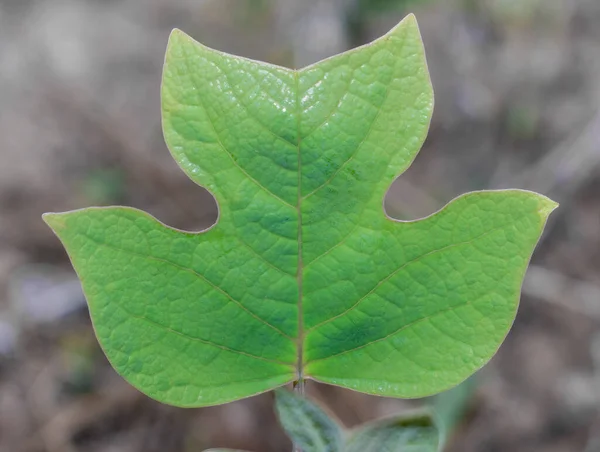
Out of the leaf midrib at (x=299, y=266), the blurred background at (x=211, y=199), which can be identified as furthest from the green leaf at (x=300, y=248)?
the blurred background at (x=211, y=199)

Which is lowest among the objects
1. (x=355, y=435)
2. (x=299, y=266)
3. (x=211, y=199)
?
(x=211, y=199)

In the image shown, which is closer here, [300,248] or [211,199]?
[300,248]

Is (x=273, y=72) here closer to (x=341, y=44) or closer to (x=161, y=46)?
(x=341, y=44)

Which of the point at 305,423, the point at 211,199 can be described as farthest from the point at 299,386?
the point at 211,199

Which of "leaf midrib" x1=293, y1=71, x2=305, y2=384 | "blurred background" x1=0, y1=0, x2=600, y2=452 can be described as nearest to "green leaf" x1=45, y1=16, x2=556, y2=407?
"leaf midrib" x1=293, y1=71, x2=305, y2=384

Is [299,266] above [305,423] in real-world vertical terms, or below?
above

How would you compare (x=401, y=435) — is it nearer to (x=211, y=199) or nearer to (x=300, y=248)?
(x=300, y=248)
